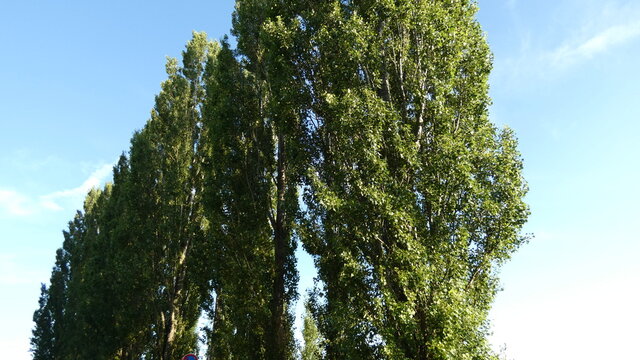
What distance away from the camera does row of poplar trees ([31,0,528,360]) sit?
9094 millimetres

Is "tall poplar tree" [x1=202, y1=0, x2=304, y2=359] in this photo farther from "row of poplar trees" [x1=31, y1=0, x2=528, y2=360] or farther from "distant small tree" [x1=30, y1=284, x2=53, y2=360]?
"distant small tree" [x1=30, y1=284, x2=53, y2=360]

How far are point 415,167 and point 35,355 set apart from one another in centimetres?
3637

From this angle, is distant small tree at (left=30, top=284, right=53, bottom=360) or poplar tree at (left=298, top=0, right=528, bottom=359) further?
distant small tree at (left=30, top=284, right=53, bottom=360)

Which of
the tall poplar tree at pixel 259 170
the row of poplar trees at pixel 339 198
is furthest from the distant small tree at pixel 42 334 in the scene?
the tall poplar tree at pixel 259 170

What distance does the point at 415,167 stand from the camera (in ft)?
33.0

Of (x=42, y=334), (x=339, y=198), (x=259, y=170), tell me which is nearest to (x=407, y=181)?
(x=339, y=198)

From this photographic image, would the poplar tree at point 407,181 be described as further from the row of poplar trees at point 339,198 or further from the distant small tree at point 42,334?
the distant small tree at point 42,334

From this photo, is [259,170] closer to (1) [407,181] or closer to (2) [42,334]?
(1) [407,181]

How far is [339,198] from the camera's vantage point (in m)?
10.0

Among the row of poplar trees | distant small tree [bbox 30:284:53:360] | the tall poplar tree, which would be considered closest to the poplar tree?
the row of poplar trees

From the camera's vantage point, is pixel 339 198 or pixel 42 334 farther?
pixel 42 334

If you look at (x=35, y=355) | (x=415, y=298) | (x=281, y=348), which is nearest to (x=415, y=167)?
(x=415, y=298)

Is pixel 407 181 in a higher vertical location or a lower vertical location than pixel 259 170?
lower

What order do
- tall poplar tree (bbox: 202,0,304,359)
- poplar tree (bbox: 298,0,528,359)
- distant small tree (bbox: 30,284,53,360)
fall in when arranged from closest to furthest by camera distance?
poplar tree (bbox: 298,0,528,359) < tall poplar tree (bbox: 202,0,304,359) < distant small tree (bbox: 30,284,53,360)
